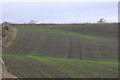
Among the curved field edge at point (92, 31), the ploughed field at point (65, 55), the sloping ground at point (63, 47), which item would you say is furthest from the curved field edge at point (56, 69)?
the curved field edge at point (92, 31)

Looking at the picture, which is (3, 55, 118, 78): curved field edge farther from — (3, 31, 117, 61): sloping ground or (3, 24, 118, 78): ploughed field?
(3, 31, 117, 61): sloping ground

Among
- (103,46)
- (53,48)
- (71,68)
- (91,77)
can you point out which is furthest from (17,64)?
(103,46)

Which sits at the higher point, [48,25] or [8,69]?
[48,25]

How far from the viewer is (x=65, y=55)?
32531 millimetres

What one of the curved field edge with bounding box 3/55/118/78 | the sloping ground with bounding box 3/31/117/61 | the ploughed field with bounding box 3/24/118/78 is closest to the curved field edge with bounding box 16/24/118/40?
the ploughed field with bounding box 3/24/118/78

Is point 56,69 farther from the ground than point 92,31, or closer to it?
closer to it

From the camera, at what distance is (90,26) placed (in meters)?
57.6

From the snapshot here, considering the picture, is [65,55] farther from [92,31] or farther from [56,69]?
[92,31]

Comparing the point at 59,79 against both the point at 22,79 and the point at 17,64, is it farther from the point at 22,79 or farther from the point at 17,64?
the point at 17,64

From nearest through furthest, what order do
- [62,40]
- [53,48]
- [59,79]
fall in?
1. [59,79]
2. [53,48]
3. [62,40]

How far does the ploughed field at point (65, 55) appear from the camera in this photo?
22350 millimetres

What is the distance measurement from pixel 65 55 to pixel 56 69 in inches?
377

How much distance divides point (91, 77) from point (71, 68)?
9.83ft

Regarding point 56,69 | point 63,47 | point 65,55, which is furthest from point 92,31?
point 56,69
